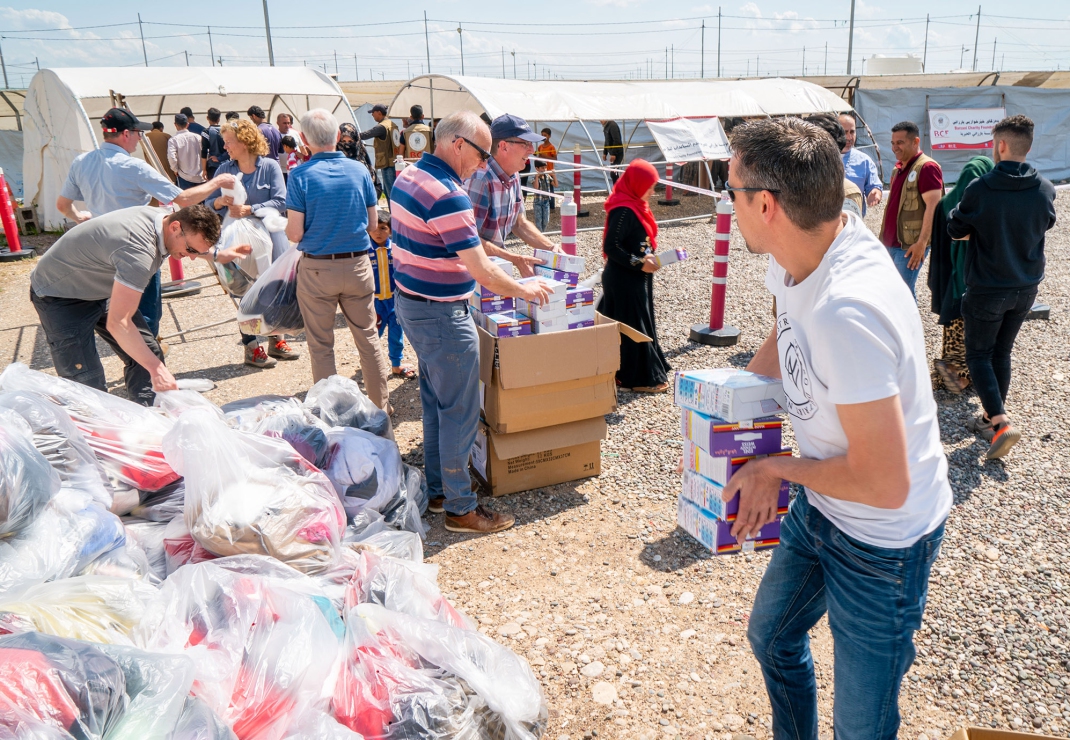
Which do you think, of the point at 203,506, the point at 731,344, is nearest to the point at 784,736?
the point at 203,506

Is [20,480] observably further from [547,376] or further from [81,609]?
[547,376]

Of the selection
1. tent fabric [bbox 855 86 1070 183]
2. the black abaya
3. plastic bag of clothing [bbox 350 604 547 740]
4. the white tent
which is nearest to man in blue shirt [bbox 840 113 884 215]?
the black abaya

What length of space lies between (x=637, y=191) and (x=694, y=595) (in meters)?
3.02

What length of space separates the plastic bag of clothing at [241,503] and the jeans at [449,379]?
80cm

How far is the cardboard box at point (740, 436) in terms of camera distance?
6.43 ft

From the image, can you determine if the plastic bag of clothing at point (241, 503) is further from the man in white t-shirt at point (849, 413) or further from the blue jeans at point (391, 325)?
the blue jeans at point (391, 325)

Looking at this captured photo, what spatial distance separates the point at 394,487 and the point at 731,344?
4.14m

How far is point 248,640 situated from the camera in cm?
218

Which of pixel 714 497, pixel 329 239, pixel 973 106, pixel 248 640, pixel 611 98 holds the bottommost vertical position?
pixel 248 640

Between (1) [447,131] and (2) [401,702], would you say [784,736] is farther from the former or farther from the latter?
(1) [447,131]

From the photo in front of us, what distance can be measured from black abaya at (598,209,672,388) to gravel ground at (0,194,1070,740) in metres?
0.26

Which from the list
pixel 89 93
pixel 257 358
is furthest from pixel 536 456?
pixel 89 93

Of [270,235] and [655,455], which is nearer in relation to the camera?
[655,455]

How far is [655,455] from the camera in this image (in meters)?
4.79
